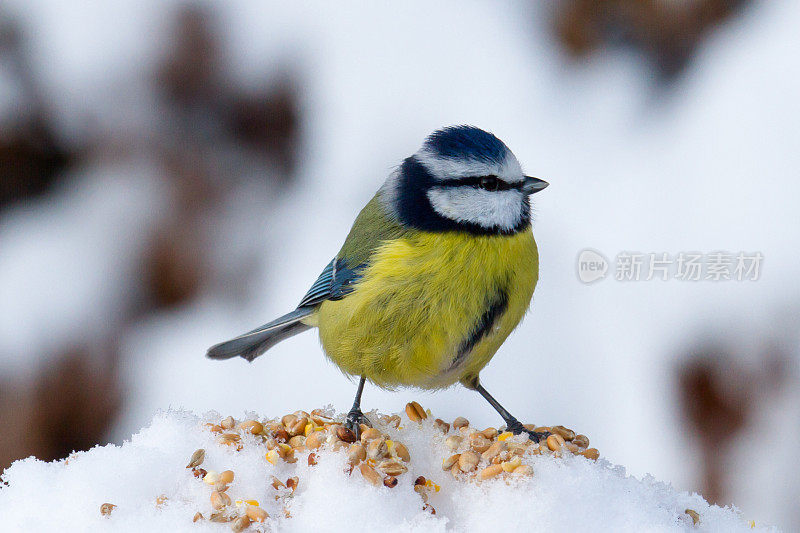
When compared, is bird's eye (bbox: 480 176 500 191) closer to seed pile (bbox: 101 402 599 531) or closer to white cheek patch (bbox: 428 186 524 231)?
white cheek patch (bbox: 428 186 524 231)

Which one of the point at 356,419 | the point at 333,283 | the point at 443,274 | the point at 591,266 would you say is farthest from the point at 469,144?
the point at 591,266

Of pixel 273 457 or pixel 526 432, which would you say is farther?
pixel 526 432

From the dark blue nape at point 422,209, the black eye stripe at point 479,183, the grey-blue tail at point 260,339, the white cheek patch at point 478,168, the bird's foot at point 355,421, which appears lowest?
the grey-blue tail at point 260,339

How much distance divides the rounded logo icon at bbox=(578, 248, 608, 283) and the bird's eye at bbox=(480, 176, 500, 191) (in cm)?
→ 54

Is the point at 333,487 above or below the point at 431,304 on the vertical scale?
below

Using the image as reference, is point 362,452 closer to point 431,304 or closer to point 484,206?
point 431,304

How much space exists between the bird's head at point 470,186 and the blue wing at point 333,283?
0.41 ft

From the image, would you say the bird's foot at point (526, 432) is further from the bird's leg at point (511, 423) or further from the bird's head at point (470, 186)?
the bird's head at point (470, 186)

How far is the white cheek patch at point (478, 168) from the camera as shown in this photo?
0.97 metres

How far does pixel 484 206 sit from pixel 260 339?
47 cm

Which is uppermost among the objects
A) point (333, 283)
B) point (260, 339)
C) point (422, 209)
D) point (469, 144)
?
point (469, 144)

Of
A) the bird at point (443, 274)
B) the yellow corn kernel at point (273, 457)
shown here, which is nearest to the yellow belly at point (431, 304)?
the bird at point (443, 274)

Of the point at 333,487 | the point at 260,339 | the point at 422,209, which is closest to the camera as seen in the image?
the point at 333,487

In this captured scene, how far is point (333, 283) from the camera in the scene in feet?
3.61
